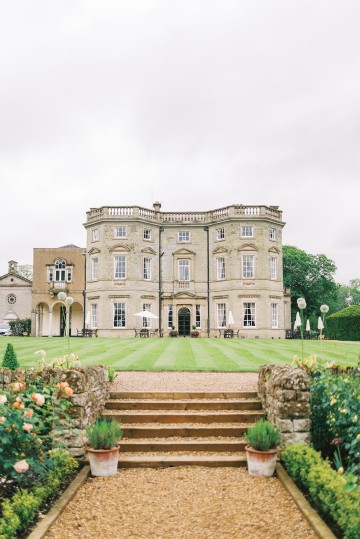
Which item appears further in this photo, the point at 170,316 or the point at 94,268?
the point at 94,268

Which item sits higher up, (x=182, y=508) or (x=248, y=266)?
(x=248, y=266)

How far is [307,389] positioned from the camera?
7.78 m

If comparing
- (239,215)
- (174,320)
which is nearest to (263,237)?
(239,215)

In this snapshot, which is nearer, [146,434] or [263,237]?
[146,434]

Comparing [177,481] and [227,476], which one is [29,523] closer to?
[177,481]

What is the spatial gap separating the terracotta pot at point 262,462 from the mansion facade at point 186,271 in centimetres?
3105

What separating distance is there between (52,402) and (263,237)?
109 feet

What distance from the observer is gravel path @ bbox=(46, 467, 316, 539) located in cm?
540

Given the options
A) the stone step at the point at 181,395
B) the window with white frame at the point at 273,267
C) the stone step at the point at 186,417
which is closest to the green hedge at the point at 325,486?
the stone step at the point at 186,417

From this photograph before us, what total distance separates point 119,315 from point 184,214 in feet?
35.2

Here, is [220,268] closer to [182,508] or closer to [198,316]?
[198,316]

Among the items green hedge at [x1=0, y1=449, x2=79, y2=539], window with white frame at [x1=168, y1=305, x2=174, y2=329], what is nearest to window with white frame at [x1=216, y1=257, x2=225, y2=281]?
window with white frame at [x1=168, y1=305, x2=174, y2=329]

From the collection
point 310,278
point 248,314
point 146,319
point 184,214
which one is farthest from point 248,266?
point 310,278

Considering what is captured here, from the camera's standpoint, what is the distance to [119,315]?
39562 millimetres
